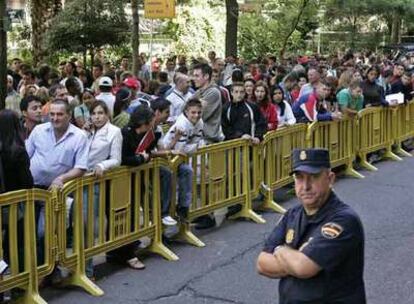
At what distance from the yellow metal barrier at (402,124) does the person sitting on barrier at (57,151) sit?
8.86 meters

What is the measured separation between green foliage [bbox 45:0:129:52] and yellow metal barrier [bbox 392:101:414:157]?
9710 mm

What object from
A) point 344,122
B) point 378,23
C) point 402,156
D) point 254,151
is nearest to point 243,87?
point 254,151

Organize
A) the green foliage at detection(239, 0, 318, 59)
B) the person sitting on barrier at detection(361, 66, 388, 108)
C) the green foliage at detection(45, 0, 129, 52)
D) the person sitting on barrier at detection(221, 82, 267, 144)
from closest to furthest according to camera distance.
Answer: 1. the person sitting on barrier at detection(221, 82, 267, 144)
2. the person sitting on barrier at detection(361, 66, 388, 108)
3. the green foliage at detection(45, 0, 129, 52)
4. the green foliage at detection(239, 0, 318, 59)

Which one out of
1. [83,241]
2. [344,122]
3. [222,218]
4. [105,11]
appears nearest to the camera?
[83,241]

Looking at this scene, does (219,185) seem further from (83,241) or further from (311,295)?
(311,295)

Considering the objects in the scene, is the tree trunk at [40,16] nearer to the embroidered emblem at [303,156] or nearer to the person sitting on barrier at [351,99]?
the person sitting on barrier at [351,99]

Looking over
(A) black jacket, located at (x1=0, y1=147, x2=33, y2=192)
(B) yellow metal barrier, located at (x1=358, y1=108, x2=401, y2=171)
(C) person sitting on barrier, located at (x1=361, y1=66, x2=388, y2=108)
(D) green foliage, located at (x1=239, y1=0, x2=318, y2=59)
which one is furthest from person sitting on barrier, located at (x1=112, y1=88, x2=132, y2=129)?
(D) green foliage, located at (x1=239, y1=0, x2=318, y2=59)

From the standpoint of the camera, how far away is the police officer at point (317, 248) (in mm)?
3541

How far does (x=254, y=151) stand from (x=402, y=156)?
20.0 feet

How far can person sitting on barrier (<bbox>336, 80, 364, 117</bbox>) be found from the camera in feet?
41.1

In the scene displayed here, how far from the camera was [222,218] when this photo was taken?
372 inches

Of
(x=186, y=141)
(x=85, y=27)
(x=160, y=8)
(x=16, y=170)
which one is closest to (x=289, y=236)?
(x=16, y=170)

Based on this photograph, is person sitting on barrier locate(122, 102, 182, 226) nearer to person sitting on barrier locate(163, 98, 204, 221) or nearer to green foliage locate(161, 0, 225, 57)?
person sitting on barrier locate(163, 98, 204, 221)

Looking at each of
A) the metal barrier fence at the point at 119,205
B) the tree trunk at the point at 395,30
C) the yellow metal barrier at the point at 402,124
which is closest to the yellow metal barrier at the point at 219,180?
the metal barrier fence at the point at 119,205
